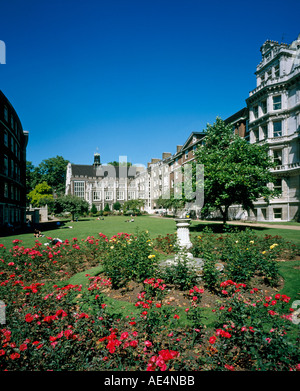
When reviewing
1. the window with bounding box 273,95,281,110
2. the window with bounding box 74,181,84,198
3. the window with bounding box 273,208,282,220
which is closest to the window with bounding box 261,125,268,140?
the window with bounding box 273,95,281,110

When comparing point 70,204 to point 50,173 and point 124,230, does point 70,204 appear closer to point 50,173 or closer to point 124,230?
point 124,230

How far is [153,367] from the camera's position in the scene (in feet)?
9.40

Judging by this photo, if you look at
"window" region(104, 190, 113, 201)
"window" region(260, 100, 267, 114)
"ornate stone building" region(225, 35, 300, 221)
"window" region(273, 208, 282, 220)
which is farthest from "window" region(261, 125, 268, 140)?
"window" region(104, 190, 113, 201)

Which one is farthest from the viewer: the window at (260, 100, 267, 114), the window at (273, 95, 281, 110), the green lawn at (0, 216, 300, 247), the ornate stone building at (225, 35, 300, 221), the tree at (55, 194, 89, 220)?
the tree at (55, 194, 89, 220)

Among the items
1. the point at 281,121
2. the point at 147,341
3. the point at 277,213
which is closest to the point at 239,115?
the point at 281,121

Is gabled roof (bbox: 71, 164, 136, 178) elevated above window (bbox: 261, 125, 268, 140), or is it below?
above

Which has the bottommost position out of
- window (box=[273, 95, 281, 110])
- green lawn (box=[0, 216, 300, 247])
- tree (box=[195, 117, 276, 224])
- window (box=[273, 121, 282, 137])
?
green lawn (box=[0, 216, 300, 247])

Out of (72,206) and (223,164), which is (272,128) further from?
(72,206)

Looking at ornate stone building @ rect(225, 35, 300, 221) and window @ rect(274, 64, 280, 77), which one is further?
window @ rect(274, 64, 280, 77)

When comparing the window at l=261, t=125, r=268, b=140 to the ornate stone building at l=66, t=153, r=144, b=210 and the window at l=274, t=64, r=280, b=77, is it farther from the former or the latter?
the ornate stone building at l=66, t=153, r=144, b=210

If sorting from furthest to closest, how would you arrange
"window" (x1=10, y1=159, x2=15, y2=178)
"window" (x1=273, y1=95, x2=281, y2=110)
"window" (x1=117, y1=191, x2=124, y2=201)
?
1. "window" (x1=117, y1=191, x2=124, y2=201)
2. "window" (x1=10, y1=159, x2=15, y2=178)
3. "window" (x1=273, y1=95, x2=281, y2=110)

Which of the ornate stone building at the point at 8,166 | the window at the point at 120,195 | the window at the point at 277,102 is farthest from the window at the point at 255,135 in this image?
the window at the point at 120,195

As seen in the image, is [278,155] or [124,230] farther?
[278,155]
